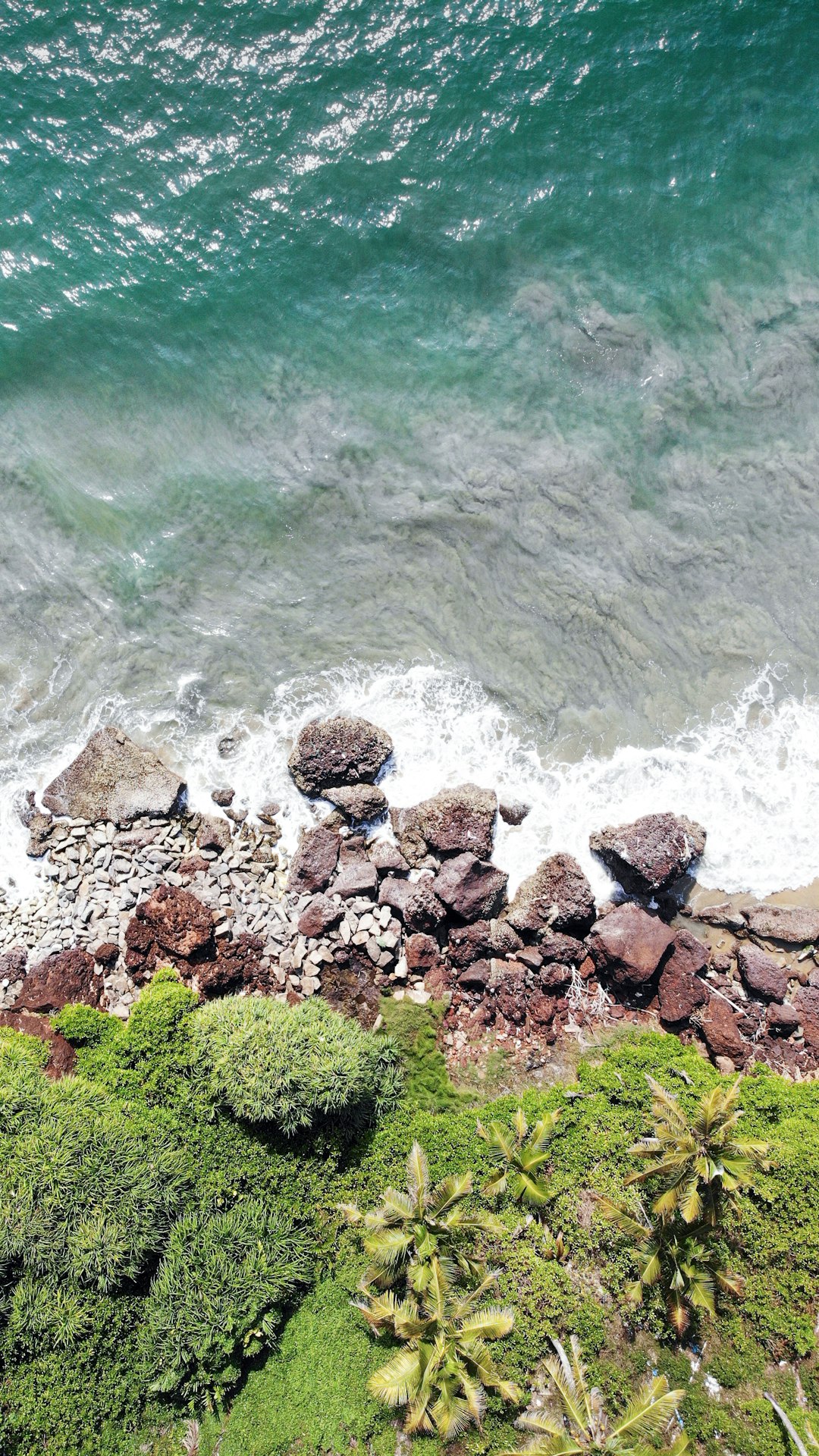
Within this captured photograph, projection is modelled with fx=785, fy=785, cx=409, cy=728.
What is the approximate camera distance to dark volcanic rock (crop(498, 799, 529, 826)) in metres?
19.4

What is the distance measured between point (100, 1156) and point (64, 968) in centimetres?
452

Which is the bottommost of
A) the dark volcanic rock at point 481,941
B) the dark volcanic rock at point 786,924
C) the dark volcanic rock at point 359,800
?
the dark volcanic rock at point 786,924

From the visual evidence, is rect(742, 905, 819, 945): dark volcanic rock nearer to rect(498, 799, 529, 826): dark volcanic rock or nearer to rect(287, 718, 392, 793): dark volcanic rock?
rect(498, 799, 529, 826): dark volcanic rock

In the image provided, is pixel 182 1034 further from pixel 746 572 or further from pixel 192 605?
pixel 746 572

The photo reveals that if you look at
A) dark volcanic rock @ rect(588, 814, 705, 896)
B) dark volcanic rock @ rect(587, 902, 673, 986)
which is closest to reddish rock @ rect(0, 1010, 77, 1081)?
dark volcanic rock @ rect(587, 902, 673, 986)

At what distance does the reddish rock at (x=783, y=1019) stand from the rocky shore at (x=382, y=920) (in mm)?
48

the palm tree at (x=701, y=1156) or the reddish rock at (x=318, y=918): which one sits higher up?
the reddish rock at (x=318, y=918)

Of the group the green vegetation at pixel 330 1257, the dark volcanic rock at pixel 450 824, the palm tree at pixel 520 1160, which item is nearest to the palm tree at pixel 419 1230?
the green vegetation at pixel 330 1257

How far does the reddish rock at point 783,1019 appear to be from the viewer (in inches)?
717

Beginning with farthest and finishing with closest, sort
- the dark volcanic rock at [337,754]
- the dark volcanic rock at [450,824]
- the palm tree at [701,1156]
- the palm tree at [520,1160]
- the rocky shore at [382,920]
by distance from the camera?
the dark volcanic rock at [337,754]
the dark volcanic rock at [450,824]
the rocky shore at [382,920]
the palm tree at [520,1160]
the palm tree at [701,1156]

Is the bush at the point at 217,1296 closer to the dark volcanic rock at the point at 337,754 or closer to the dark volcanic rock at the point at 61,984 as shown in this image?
the dark volcanic rock at the point at 61,984

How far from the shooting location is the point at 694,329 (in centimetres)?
2044

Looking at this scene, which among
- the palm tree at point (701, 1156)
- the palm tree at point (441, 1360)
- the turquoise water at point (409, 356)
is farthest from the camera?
the turquoise water at point (409, 356)

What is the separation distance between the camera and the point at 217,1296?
1491cm
